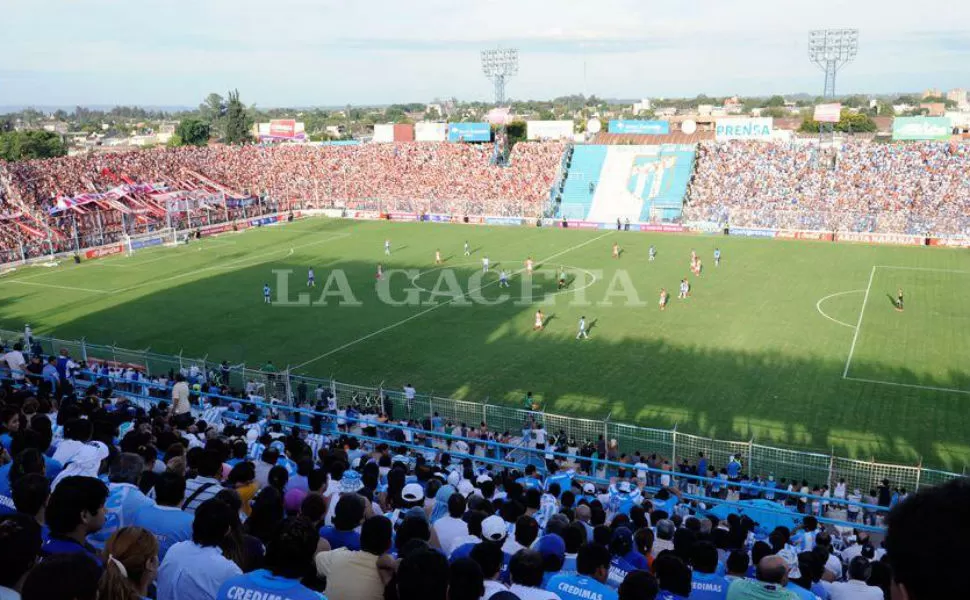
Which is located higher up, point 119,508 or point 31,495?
point 31,495

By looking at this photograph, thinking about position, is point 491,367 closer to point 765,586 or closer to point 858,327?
point 858,327

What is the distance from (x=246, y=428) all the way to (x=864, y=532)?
11662 millimetres

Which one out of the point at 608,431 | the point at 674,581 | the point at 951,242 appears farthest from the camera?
the point at 951,242

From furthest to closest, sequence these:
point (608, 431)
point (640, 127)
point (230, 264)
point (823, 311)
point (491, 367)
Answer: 1. point (640, 127)
2. point (230, 264)
3. point (823, 311)
4. point (491, 367)
5. point (608, 431)

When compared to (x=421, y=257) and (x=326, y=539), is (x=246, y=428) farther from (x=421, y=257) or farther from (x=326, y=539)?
(x=421, y=257)

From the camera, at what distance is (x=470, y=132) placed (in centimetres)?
8150

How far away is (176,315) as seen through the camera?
37719 millimetres

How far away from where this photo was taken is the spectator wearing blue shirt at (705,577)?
23.3 feet

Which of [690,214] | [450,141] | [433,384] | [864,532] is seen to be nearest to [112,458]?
[864,532]

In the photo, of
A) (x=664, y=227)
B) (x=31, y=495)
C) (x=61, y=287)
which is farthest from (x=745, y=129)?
(x=31, y=495)

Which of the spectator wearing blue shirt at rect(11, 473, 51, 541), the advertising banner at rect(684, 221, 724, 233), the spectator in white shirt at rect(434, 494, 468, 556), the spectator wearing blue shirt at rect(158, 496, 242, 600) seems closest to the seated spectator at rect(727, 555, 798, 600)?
the spectator in white shirt at rect(434, 494, 468, 556)

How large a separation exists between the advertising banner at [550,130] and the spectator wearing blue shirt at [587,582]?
80.7m

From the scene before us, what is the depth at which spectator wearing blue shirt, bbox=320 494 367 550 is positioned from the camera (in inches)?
278

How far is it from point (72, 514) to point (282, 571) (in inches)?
74.6
